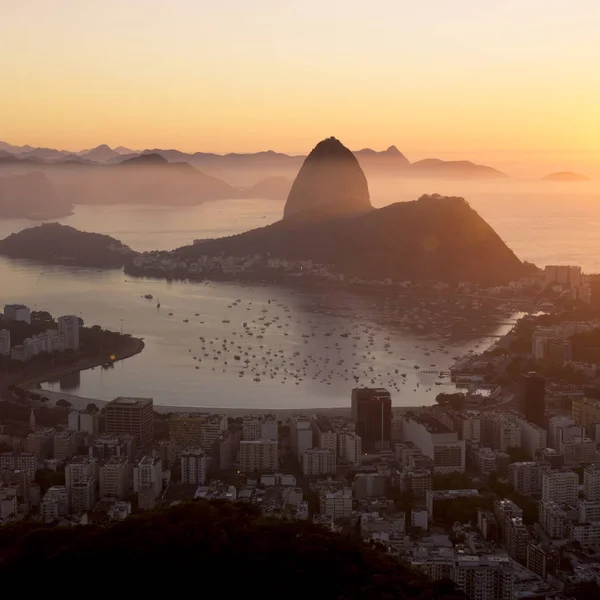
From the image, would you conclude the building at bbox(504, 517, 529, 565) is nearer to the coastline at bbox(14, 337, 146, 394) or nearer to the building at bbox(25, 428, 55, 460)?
the building at bbox(25, 428, 55, 460)

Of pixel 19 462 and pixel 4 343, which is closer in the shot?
pixel 19 462

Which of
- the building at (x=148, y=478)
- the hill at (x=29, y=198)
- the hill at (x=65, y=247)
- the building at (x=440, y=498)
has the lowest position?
the building at (x=440, y=498)

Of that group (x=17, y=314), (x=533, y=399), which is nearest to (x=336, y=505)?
(x=533, y=399)

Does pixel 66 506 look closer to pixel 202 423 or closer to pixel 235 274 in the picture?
pixel 202 423

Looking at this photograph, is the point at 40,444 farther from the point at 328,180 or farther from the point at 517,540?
the point at 328,180

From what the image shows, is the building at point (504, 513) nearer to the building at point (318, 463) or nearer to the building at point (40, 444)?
the building at point (318, 463)

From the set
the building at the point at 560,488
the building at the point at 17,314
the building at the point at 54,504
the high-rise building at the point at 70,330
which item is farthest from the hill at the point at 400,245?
the building at the point at 54,504

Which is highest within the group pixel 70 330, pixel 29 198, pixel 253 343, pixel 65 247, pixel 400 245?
pixel 29 198

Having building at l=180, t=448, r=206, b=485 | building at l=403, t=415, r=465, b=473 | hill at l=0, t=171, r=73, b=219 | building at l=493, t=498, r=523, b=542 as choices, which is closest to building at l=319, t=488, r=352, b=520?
building at l=493, t=498, r=523, b=542
